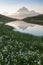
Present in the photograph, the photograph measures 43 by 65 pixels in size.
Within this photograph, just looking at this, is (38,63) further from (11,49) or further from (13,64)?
(11,49)

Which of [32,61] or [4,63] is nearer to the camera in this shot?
[4,63]

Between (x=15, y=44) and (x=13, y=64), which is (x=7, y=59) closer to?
(x=13, y=64)

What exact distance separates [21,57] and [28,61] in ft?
1.77

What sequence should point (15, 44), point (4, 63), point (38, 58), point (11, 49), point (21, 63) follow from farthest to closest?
point (15, 44) → point (11, 49) → point (38, 58) → point (21, 63) → point (4, 63)

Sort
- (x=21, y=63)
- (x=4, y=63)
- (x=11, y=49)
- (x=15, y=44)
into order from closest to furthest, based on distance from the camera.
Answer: (x=4, y=63)
(x=21, y=63)
(x=11, y=49)
(x=15, y=44)

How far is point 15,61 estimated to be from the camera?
44.5 ft

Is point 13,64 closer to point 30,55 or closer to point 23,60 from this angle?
point 23,60

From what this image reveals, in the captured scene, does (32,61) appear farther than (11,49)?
No

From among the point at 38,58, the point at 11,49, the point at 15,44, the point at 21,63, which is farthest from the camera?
the point at 15,44

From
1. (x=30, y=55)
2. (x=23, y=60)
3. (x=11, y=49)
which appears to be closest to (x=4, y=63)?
(x=23, y=60)

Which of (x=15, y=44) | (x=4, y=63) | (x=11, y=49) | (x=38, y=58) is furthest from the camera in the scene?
(x=15, y=44)

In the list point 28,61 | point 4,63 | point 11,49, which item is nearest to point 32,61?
point 28,61

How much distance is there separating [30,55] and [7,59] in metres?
1.73

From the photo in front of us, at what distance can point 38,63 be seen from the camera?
13.4m
